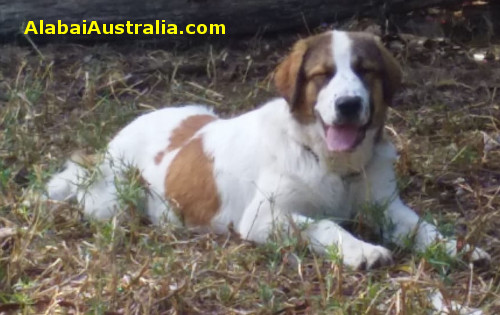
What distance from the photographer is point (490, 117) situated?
7859 millimetres

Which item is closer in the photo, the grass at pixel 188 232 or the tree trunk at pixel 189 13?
the grass at pixel 188 232

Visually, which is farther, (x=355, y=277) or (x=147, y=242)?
(x=147, y=242)

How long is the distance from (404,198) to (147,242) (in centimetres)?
150

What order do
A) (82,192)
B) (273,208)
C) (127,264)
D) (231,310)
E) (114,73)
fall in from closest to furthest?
(231,310) < (127,264) < (273,208) < (82,192) < (114,73)

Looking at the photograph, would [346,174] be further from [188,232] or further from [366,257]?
[188,232]

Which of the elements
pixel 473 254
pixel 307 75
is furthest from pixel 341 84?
pixel 473 254

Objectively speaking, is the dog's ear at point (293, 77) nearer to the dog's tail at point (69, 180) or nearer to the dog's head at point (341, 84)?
the dog's head at point (341, 84)

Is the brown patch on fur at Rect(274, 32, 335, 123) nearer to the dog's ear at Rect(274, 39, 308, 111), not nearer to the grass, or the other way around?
the dog's ear at Rect(274, 39, 308, 111)

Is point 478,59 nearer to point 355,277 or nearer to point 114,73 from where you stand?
point 114,73

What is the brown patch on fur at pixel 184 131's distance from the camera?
264 inches

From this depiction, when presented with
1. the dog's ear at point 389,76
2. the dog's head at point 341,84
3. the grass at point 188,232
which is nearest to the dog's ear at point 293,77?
the dog's head at point 341,84

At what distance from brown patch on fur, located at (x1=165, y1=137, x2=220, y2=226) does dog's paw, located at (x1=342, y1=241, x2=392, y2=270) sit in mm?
958

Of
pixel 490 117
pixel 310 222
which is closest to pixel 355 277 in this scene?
pixel 310 222

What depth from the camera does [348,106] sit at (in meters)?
5.82
